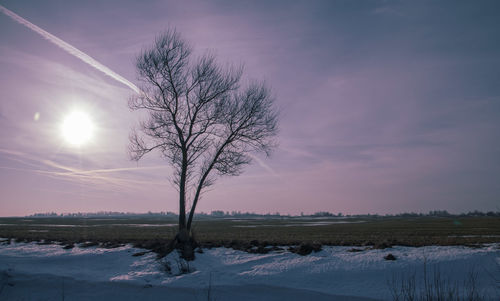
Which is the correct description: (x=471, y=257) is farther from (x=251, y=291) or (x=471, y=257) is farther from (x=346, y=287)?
(x=251, y=291)

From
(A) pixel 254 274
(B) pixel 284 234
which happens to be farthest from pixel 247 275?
(B) pixel 284 234

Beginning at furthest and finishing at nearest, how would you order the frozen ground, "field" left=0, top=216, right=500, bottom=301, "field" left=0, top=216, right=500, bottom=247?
1. "field" left=0, top=216, right=500, bottom=247
2. the frozen ground
3. "field" left=0, top=216, right=500, bottom=301

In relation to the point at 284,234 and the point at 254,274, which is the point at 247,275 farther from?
the point at 284,234

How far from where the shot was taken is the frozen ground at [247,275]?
392 inches

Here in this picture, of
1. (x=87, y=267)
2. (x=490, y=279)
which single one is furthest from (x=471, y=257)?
(x=87, y=267)

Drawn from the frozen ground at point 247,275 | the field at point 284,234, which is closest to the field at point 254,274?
the frozen ground at point 247,275

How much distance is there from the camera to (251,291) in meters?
10.3

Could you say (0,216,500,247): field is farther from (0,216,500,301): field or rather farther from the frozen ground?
the frozen ground

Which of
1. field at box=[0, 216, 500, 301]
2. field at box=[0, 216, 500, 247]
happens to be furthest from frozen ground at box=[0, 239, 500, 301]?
field at box=[0, 216, 500, 247]

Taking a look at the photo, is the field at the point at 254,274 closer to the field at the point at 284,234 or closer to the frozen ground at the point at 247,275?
the frozen ground at the point at 247,275

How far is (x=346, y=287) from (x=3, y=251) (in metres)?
16.7

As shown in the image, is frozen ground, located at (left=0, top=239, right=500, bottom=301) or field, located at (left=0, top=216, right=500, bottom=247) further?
field, located at (left=0, top=216, right=500, bottom=247)

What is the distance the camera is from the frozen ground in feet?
32.7

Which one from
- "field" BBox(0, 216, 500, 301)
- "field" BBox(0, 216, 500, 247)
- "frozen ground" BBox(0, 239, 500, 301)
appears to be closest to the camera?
"field" BBox(0, 216, 500, 301)
